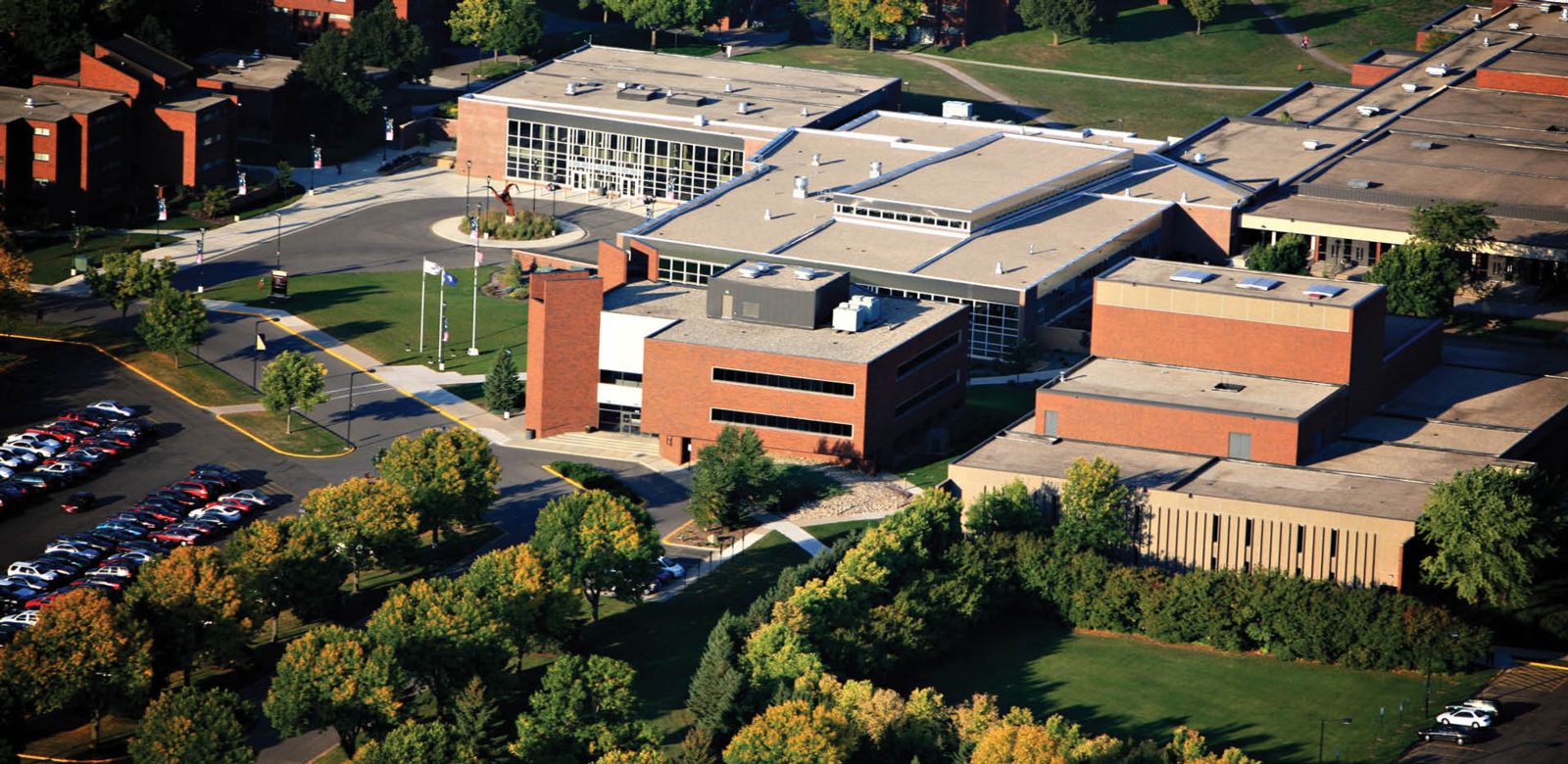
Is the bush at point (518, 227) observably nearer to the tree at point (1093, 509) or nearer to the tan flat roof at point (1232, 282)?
the tan flat roof at point (1232, 282)

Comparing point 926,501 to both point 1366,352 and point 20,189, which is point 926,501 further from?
point 20,189

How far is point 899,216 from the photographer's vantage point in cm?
17012

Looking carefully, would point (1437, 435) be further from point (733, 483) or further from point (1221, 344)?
point (733, 483)

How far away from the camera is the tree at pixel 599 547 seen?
121m

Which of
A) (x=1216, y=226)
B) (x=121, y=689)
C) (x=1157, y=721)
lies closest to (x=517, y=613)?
(x=121, y=689)

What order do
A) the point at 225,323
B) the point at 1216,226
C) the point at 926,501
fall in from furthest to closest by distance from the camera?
the point at 1216,226 → the point at 225,323 → the point at 926,501

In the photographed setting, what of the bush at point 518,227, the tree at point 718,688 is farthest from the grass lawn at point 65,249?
the tree at point 718,688

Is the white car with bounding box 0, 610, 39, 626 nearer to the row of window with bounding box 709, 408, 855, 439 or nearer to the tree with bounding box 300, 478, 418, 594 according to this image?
the tree with bounding box 300, 478, 418, 594

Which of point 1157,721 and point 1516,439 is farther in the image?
point 1516,439

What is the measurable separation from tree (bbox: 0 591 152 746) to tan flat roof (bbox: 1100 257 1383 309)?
2422 inches

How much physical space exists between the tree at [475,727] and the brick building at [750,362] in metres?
35.8

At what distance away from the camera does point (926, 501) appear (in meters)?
126

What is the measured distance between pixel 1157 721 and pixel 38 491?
214ft

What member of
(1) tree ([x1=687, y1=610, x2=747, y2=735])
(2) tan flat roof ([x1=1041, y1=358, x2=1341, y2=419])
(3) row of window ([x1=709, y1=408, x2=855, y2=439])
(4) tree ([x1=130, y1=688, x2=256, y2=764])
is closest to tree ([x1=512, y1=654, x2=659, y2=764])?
(1) tree ([x1=687, y1=610, x2=747, y2=735])
